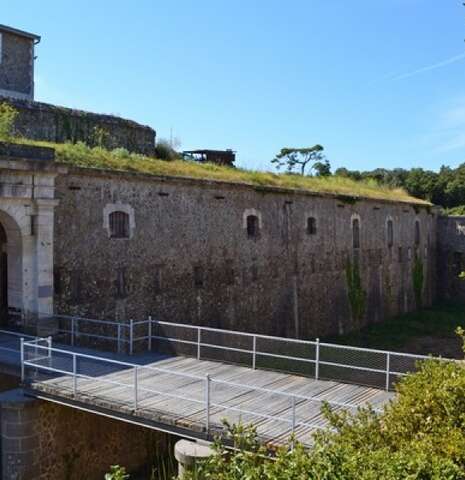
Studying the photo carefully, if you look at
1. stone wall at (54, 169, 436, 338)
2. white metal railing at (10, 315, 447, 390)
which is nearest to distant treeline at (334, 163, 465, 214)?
stone wall at (54, 169, 436, 338)

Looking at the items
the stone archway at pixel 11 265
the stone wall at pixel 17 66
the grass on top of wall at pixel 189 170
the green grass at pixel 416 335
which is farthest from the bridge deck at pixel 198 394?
the stone wall at pixel 17 66

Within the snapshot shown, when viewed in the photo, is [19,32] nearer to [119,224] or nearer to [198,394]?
[119,224]

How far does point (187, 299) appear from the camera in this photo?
17453 millimetres

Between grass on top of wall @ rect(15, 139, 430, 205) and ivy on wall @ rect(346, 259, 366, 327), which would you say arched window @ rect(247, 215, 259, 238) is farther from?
ivy on wall @ rect(346, 259, 366, 327)

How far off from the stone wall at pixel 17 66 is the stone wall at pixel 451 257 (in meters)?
22.5

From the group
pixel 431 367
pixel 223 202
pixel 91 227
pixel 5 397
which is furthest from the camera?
pixel 223 202

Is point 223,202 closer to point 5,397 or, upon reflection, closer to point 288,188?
point 288,188

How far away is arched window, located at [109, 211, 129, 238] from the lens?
15375 mm

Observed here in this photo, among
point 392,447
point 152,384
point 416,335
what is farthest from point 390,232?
point 392,447

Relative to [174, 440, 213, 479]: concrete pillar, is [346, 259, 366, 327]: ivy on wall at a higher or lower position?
higher

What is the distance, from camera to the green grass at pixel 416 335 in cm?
2309

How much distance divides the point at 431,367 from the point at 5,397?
23.3 feet

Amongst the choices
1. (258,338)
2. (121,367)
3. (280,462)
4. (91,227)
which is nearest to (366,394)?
(258,338)

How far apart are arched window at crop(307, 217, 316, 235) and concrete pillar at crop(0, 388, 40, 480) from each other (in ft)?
46.3
